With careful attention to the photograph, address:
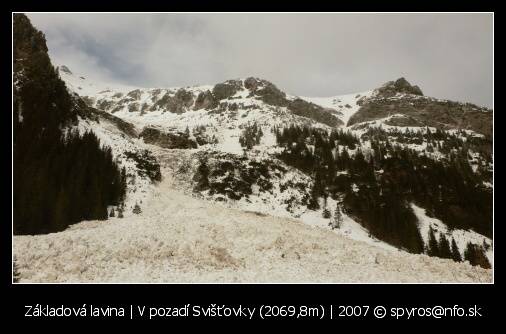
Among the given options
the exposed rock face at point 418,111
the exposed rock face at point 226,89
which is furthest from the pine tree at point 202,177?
the exposed rock face at point 226,89

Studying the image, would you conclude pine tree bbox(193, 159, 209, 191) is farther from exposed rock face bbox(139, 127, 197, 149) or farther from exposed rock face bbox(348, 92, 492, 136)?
exposed rock face bbox(348, 92, 492, 136)

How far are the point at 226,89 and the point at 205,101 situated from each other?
11.0 meters

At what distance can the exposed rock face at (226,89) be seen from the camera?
153000 millimetres

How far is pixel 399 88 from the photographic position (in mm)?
166375

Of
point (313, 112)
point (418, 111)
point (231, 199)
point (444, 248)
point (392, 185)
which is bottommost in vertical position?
point (444, 248)

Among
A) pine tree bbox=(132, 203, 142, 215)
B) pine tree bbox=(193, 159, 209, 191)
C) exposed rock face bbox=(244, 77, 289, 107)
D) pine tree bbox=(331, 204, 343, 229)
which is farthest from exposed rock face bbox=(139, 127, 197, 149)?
exposed rock face bbox=(244, 77, 289, 107)

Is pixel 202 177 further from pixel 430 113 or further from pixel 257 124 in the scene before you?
pixel 430 113

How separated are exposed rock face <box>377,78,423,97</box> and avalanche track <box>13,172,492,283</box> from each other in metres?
152

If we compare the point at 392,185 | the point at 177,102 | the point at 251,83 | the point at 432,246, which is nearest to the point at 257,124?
the point at 392,185

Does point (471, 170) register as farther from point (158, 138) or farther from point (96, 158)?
point (96, 158)

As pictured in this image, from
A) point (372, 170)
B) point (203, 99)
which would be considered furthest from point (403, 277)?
point (203, 99)

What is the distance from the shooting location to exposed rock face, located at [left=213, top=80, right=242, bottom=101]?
153m
